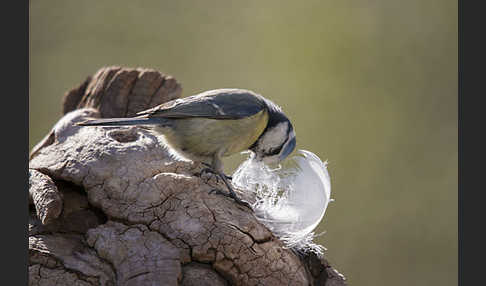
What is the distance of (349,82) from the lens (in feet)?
11.4

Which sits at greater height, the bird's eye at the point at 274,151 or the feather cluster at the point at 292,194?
the bird's eye at the point at 274,151

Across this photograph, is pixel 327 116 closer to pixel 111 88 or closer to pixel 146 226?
pixel 111 88

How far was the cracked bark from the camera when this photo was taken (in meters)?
1.59

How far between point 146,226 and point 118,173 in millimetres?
255

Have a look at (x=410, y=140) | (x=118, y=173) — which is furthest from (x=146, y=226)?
(x=410, y=140)

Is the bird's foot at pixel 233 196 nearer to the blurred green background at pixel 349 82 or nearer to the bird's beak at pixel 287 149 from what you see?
the bird's beak at pixel 287 149

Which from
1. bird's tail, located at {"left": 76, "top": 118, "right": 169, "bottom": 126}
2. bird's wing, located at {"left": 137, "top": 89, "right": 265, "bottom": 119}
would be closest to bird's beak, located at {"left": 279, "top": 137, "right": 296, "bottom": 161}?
bird's wing, located at {"left": 137, "top": 89, "right": 265, "bottom": 119}

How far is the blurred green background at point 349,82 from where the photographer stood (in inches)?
132

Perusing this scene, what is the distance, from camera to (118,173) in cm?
182

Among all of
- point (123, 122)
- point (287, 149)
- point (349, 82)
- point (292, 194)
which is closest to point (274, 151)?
point (287, 149)

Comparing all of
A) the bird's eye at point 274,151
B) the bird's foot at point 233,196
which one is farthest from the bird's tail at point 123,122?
the bird's eye at point 274,151

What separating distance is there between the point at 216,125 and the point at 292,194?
0.45 m

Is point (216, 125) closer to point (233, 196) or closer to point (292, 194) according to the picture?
point (233, 196)

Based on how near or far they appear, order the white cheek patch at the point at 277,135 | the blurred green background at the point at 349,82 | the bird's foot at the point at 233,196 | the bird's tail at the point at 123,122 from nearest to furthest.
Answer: the bird's tail at the point at 123,122 < the bird's foot at the point at 233,196 < the white cheek patch at the point at 277,135 < the blurred green background at the point at 349,82
